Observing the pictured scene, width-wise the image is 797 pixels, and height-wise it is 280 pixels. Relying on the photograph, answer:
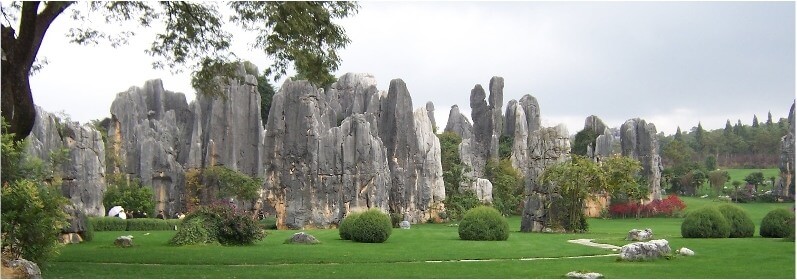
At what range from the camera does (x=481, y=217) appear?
30391 mm

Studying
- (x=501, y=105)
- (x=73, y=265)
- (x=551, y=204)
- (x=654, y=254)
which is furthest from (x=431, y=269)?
(x=501, y=105)

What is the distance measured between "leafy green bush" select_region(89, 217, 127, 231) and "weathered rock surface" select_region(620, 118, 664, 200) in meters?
44.1

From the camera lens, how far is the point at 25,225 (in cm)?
1670

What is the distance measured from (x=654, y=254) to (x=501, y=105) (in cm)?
6144

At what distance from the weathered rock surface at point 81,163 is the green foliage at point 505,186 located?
2659 centimetres

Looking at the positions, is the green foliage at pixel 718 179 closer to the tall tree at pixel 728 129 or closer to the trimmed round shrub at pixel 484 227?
the tall tree at pixel 728 129

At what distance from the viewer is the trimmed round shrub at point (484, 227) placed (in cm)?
3005

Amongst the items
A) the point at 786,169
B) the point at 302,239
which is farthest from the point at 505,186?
the point at 302,239

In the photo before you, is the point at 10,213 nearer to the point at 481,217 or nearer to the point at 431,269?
the point at 431,269

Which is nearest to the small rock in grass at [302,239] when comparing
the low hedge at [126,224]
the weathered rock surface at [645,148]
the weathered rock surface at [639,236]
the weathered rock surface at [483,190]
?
the weathered rock surface at [639,236]

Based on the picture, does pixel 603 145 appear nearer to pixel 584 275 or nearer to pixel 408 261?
pixel 408 261

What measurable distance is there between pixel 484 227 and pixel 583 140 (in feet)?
180

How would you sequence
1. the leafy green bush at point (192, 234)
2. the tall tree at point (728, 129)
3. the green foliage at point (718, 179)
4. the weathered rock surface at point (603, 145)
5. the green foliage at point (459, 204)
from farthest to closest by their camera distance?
the tall tree at point (728, 129) → the weathered rock surface at point (603, 145) → the green foliage at point (718, 179) → the green foliage at point (459, 204) → the leafy green bush at point (192, 234)

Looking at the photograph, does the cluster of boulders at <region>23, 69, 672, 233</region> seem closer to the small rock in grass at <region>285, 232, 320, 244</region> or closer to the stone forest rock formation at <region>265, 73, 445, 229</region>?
the stone forest rock formation at <region>265, 73, 445, 229</region>
